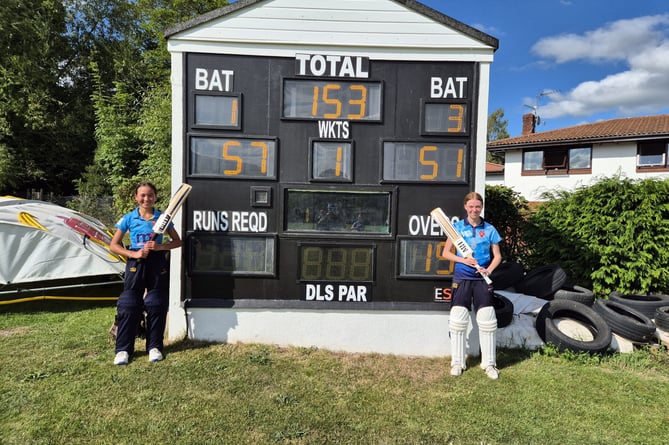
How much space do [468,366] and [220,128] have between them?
13.0ft

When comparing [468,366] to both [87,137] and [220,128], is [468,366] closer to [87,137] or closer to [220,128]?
[220,128]

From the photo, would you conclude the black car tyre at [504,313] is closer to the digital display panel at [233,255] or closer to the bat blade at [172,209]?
the digital display panel at [233,255]

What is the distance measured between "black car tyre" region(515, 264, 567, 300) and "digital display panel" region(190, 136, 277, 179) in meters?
4.13

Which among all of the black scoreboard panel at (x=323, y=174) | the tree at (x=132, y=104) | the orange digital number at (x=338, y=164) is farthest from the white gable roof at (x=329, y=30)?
the tree at (x=132, y=104)

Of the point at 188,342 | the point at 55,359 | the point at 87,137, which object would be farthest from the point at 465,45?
the point at 87,137

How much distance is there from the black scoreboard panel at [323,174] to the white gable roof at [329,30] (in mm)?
176

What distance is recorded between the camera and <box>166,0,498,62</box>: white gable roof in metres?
4.38

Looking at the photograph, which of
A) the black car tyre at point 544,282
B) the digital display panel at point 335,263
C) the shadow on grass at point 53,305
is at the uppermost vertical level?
the digital display panel at point 335,263

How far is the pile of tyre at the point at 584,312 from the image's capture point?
460 cm

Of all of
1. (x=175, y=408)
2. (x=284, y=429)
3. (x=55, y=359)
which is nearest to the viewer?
(x=284, y=429)

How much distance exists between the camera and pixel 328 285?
4.50 m

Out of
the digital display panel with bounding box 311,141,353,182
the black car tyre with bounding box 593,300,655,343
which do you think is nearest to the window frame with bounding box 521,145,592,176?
the black car tyre with bounding box 593,300,655,343

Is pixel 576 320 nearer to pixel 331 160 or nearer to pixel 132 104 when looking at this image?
pixel 331 160

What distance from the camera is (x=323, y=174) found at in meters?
4.45
